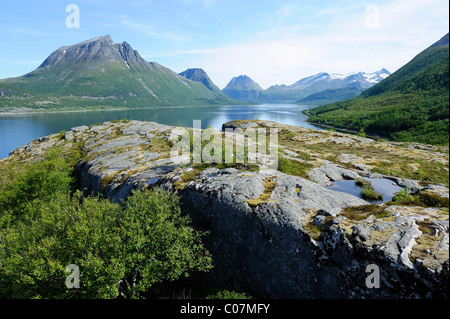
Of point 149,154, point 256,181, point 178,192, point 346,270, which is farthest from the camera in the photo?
point 149,154

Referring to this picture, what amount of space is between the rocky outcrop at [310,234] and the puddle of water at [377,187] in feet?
2.89

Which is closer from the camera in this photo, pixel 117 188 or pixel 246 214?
pixel 246 214

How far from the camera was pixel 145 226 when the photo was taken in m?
19.6

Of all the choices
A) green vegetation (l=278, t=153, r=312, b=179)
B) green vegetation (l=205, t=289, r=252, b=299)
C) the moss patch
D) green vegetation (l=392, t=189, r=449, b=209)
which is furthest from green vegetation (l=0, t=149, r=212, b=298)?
green vegetation (l=392, t=189, r=449, b=209)

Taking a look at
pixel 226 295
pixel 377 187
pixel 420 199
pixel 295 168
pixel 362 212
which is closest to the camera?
pixel 420 199

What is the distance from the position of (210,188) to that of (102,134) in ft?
266

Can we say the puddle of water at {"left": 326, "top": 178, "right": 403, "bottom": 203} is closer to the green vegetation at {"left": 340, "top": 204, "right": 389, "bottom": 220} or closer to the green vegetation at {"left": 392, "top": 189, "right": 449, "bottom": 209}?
the green vegetation at {"left": 392, "top": 189, "right": 449, "bottom": 209}

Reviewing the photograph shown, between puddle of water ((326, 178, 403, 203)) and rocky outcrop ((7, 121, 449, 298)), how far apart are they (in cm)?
88

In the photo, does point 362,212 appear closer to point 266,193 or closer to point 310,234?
point 310,234

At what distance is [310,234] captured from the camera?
16.0 metres

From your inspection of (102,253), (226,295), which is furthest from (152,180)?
(226,295)

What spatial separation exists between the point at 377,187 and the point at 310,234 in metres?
9.50
